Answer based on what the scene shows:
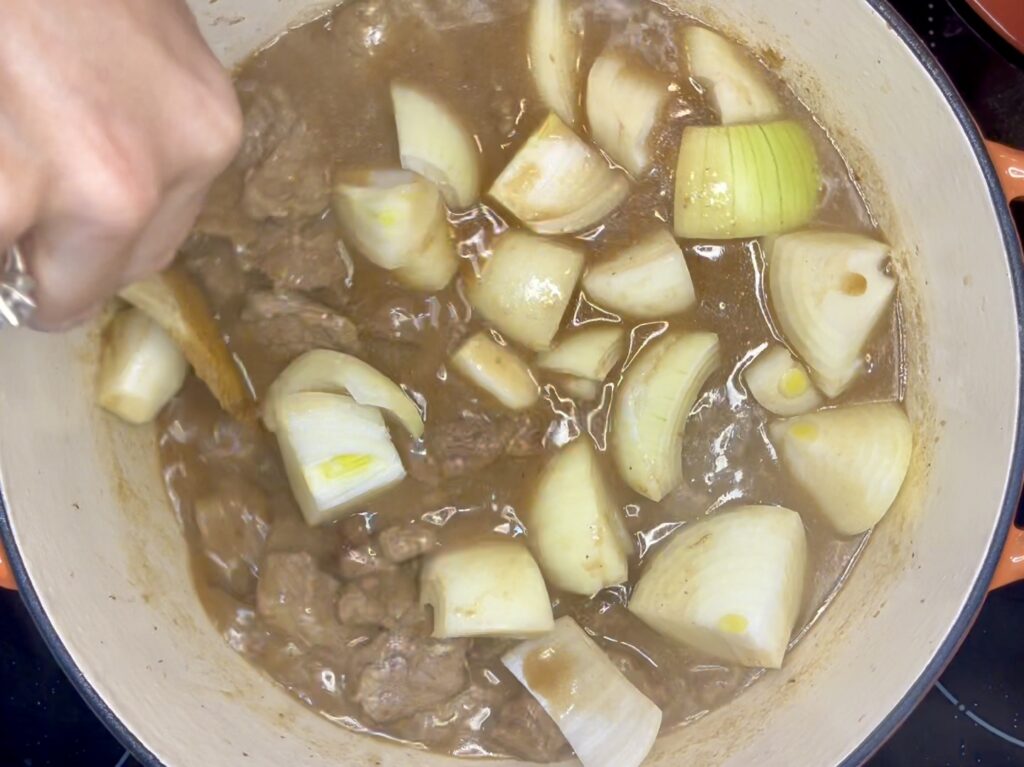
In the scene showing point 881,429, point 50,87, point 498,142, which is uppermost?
point 50,87

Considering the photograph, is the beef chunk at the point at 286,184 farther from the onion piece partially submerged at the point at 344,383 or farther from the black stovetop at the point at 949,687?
the black stovetop at the point at 949,687

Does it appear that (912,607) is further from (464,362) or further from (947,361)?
(464,362)

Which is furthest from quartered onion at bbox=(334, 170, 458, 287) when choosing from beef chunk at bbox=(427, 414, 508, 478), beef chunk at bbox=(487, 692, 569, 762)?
beef chunk at bbox=(487, 692, 569, 762)

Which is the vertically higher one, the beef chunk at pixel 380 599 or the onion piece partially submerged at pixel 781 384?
the onion piece partially submerged at pixel 781 384

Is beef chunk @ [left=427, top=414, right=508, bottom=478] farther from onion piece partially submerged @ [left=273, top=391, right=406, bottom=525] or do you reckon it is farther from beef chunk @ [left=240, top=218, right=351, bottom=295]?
beef chunk @ [left=240, top=218, right=351, bottom=295]

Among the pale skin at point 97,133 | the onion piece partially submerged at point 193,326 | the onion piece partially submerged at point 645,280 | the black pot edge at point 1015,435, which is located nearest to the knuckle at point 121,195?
the pale skin at point 97,133

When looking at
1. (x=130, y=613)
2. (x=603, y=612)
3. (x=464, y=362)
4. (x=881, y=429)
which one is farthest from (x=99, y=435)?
(x=881, y=429)
